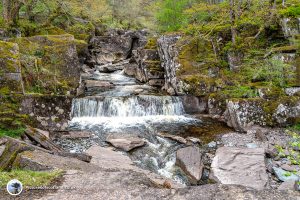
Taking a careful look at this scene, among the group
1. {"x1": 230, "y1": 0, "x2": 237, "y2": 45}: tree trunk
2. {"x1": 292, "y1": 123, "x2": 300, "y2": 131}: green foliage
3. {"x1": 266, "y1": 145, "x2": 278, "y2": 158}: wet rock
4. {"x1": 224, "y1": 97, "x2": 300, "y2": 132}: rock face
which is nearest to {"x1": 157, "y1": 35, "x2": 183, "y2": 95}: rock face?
{"x1": 230, "y1": 0, "x2": 237, "y2": 45}: tree trunk

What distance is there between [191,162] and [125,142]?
287 centimetres

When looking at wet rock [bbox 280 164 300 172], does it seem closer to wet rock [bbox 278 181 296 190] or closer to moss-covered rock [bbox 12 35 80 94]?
wet rock [bbox 278 181 296 190]

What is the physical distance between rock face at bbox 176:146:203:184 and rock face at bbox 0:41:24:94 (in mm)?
7212

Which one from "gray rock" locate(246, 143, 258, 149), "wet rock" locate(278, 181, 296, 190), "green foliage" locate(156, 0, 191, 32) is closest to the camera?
"wet rock" locate(278, 181, 296, 190)

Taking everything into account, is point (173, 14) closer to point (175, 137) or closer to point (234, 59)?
point (234, 59)

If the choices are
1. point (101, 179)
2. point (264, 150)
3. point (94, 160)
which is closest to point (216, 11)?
point (264, 150)

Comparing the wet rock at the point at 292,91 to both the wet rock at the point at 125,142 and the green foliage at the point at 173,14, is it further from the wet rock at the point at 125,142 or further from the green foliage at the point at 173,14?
the green foliage at the point at 173,14

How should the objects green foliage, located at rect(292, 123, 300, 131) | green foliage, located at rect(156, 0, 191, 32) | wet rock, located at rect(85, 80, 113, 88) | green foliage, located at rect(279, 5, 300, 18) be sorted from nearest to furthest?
green foliage, located at rect(292, 123, 300, 131) → green foliage, located at rect(279, 5, 300, 18) → wet rock, located at rect(85, 80, 113, 88) → green foliage, located at rect(156, 0, 191, 32)

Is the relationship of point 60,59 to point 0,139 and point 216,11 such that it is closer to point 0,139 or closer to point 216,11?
point 0,139

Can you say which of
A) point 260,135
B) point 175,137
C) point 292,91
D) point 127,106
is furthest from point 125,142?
point 292,91

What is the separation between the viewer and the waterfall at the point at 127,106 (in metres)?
13.3

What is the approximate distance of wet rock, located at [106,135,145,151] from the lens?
9.38 metres

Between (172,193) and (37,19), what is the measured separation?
953 inches

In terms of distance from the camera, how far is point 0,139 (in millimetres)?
7402
